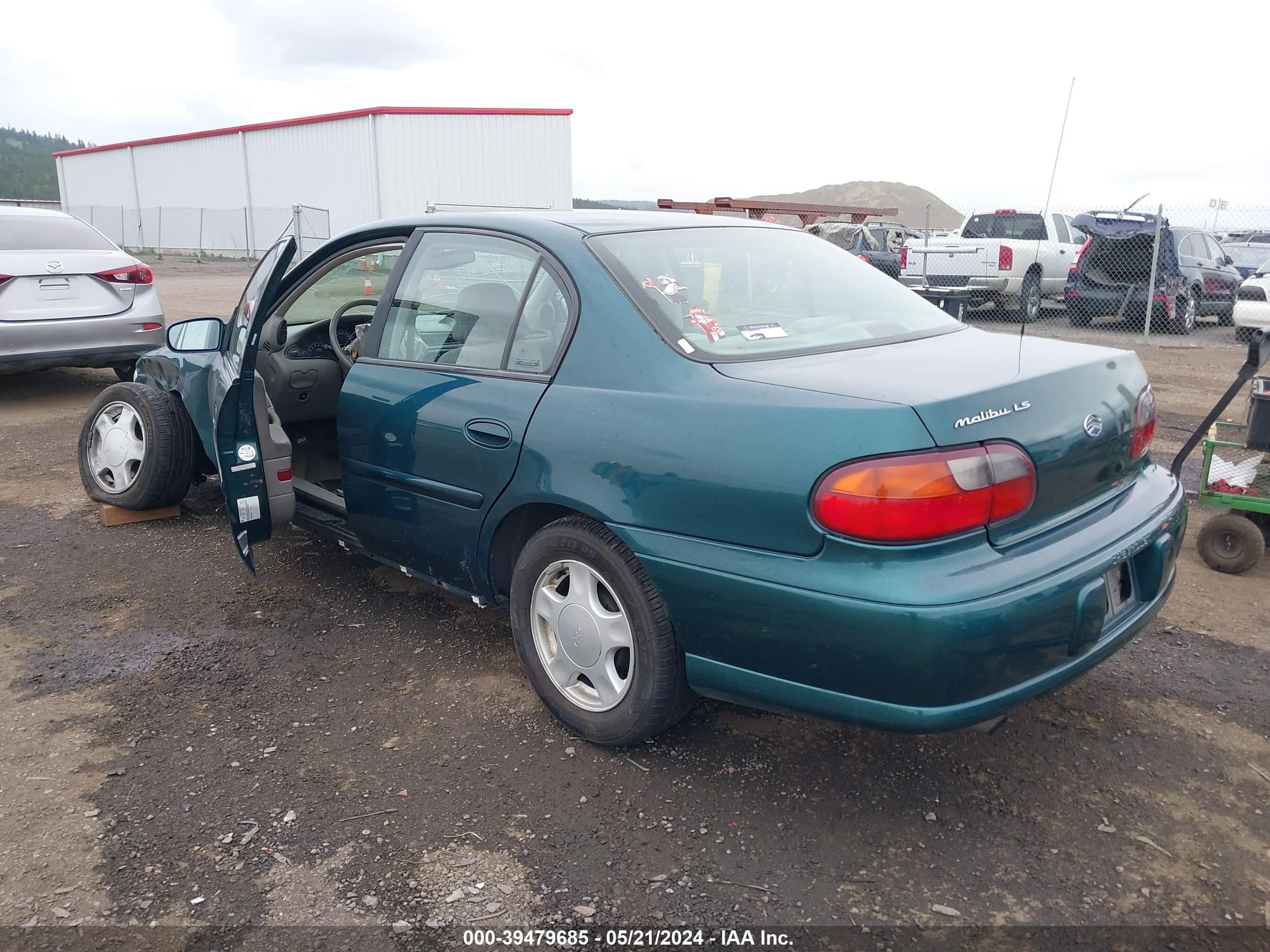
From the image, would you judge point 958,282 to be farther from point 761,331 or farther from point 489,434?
point 489,434

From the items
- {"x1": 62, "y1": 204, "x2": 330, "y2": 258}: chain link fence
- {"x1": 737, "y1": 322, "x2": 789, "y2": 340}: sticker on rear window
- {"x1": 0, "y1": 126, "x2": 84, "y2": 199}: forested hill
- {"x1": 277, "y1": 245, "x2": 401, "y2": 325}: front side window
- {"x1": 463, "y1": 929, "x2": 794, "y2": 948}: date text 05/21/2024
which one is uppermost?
{"x1": 0, "y1": 126, "x2": 84, "y2": 199}: forested hill

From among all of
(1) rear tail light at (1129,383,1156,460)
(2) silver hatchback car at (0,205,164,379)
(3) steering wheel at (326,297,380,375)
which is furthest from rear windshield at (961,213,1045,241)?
(1) rear tail light at (1129,383,1156,460)

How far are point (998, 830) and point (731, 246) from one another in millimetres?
1939

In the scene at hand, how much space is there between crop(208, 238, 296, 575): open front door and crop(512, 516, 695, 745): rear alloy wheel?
116cm

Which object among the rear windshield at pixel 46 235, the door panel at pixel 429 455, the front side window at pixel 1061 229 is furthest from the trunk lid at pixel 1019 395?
the front side window at pixel 1061 229

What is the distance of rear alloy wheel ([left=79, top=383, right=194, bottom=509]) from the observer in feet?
15.4

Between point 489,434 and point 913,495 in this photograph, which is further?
point 489,434

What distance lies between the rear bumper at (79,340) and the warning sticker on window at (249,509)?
183 inches

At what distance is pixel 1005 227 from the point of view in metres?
15.7

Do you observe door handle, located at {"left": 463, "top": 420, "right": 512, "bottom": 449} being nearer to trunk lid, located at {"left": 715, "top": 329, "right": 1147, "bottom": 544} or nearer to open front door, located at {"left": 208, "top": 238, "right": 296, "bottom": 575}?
trunk lid, located at {"left": 715, "top": 329, "right": 1147, "bottom": 544}

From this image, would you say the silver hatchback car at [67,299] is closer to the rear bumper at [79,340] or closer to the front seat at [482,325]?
the rear bumper at [79,340]

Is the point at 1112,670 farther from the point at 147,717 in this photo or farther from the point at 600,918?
the point at 147,717

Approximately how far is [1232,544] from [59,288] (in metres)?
7.67

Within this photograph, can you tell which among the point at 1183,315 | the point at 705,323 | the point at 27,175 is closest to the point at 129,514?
A: the point at 705,323
